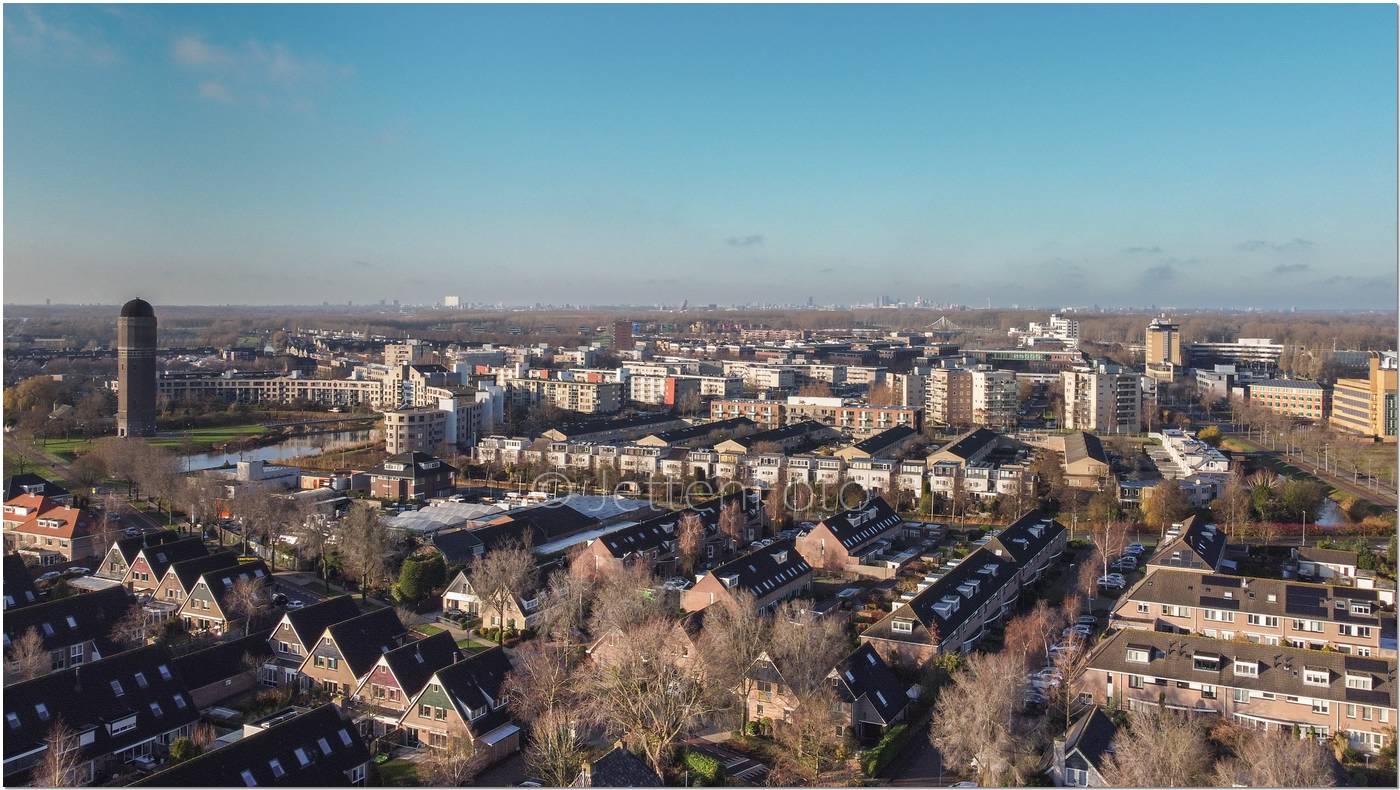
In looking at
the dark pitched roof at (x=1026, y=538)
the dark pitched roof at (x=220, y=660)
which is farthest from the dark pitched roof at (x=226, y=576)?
the dark pitched roof at (x=1026, y=538)

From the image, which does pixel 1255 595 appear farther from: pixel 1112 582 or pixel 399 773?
pixel 399 773

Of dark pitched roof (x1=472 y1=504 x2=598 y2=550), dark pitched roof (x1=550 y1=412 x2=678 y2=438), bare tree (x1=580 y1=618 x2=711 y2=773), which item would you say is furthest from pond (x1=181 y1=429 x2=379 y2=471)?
bare tree (x1=580 y1=618 x2=711 y2=773)

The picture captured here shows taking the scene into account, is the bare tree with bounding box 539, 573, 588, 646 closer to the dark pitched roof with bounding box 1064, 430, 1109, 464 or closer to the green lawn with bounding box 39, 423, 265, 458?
the dark pitched roof with bounding box 1064, 430, 1109, 464

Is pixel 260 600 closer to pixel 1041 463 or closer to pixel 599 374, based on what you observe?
pixel 1041 463

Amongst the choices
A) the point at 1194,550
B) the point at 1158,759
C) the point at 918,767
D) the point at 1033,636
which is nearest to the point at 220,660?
the point at 918,767

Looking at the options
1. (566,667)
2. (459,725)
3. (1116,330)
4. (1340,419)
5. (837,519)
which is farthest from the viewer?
(1116,330)

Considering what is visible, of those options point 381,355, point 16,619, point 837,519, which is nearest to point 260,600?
point 16,619
